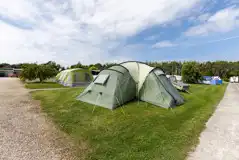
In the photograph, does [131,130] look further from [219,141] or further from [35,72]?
[35,72]

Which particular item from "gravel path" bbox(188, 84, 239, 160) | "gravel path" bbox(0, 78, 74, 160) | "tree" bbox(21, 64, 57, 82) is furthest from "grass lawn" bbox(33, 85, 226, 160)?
"tree" bbox(21, 64, 57, 82)

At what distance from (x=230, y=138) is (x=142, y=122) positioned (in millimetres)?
2458

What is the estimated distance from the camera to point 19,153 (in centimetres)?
302

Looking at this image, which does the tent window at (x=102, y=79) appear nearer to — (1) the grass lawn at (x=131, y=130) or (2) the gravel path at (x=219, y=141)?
(1) the grass lawn at (x=131, y=130)

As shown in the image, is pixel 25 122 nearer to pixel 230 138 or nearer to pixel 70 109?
pixel 70 109

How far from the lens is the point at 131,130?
14.2 ft

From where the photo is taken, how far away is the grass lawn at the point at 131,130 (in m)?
3.18

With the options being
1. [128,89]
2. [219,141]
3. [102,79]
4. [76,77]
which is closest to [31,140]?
[102,79]

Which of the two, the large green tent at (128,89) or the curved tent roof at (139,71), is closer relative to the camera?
the large green tent at (128,89)

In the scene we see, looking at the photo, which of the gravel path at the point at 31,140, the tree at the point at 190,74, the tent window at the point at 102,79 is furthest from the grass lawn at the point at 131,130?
the tree at the point at 190,74

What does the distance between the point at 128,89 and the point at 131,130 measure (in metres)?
2.88

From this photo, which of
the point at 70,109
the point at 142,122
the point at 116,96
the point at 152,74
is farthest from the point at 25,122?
the point at 152,74

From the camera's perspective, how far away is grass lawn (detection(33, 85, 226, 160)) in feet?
10.4

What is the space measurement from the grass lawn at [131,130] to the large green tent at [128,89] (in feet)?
1.38
